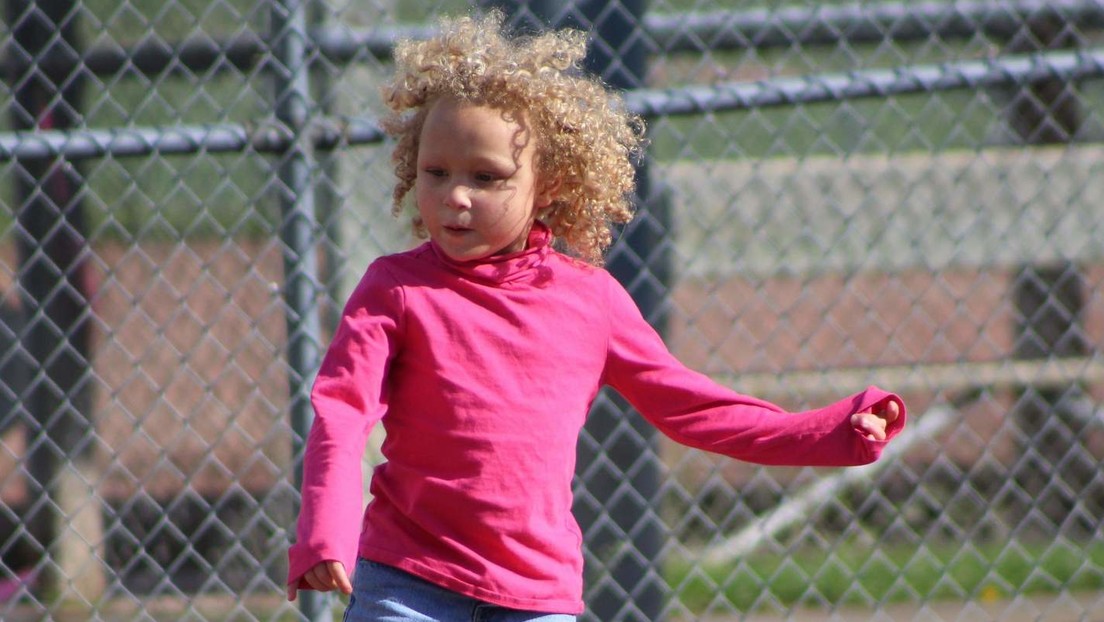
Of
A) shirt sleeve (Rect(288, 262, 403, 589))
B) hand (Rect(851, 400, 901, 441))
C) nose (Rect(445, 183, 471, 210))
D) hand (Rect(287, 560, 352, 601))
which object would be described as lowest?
hand (Rect(287, 560, 352, 601))

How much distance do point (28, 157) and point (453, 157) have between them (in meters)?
1.41

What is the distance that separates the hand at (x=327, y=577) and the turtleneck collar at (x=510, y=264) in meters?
0.53

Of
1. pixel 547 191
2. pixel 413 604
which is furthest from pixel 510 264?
pixel 413 604

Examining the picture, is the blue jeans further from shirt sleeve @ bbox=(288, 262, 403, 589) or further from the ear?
the ear

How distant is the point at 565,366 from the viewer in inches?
76.9

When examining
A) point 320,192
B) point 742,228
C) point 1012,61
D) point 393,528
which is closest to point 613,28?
point 1012,61

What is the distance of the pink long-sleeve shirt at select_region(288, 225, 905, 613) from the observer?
1865 millimetres

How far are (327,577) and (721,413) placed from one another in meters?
0.70

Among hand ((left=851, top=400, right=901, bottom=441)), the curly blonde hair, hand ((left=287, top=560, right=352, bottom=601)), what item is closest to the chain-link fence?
the curly blonde hair

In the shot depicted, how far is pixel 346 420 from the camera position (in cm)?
174

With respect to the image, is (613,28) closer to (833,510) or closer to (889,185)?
(889,185)

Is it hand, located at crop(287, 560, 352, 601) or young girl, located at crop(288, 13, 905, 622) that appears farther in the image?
young girl, located at crop(288, 13, 905, 622)

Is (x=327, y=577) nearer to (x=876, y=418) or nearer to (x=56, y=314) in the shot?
(x=876, y=418)

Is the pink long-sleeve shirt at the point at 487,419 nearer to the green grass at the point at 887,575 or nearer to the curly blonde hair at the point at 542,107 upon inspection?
the curly blonde hair at the point at 542,107
